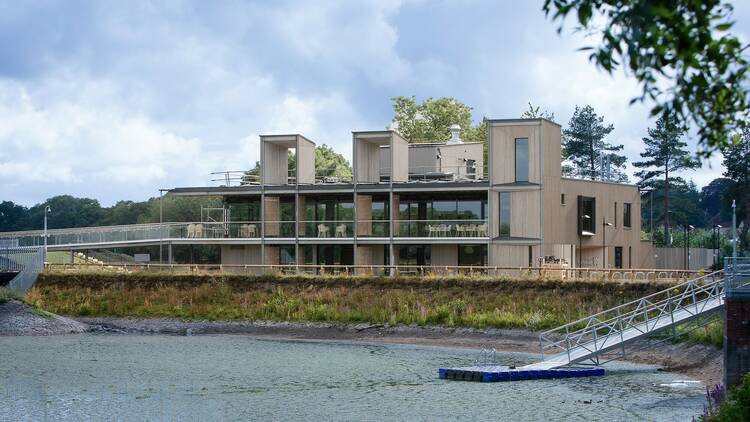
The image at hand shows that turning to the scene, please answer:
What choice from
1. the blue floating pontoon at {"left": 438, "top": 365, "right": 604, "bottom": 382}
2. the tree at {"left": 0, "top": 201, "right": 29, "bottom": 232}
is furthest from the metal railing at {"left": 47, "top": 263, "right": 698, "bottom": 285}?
the tree at {"left": 0, "top": 201, "right": 29, "bottom": 232}

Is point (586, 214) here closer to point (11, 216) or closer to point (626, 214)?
point (626, 214)

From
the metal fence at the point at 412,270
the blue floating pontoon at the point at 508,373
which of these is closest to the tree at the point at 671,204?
the metal fence at the point at 412,270

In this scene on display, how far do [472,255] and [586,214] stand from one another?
7.01 metres

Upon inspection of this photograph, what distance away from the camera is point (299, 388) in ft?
95.9

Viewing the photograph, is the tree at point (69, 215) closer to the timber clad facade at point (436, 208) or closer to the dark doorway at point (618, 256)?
the timber clad facade at point (436, 208)

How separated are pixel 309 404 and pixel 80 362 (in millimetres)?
12527

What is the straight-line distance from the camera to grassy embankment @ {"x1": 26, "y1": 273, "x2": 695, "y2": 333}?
43719 millimetres

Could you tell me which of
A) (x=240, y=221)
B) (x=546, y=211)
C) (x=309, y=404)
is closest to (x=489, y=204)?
(x=546, y=211)

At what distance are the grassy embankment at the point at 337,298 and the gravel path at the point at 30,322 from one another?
3.73 meters

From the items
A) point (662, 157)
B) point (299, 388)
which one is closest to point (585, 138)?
point (662, 157)

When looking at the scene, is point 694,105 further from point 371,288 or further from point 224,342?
point 371,288

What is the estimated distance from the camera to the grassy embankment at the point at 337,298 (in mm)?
43719

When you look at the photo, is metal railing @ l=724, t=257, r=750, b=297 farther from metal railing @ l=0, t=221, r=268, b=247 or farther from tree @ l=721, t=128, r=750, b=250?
tree @ l=721, t=128, r=750, b=250

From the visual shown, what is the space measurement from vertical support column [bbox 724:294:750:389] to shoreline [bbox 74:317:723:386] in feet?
21.1
